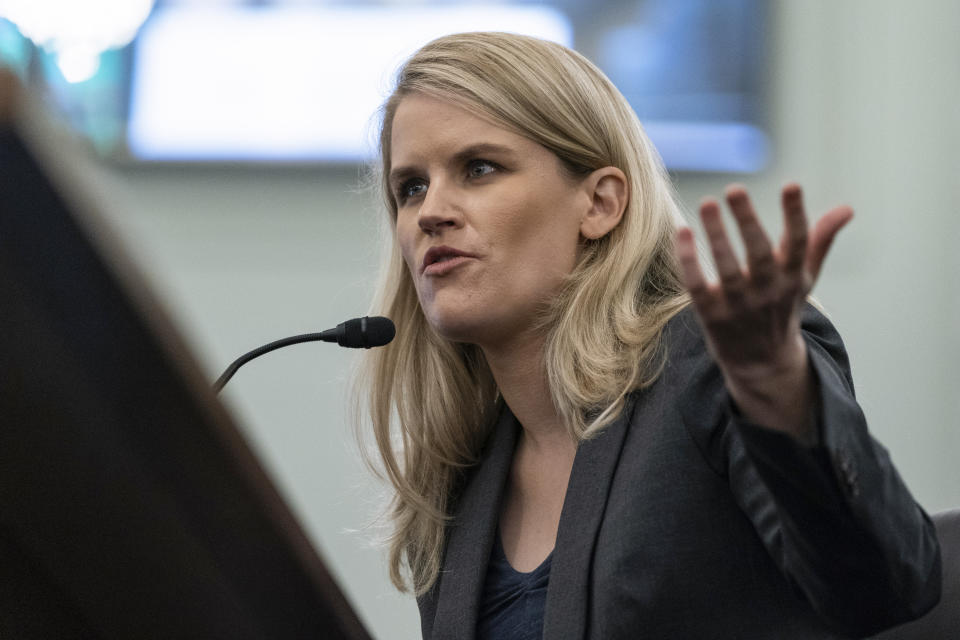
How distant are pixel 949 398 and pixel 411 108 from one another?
7.04 ft

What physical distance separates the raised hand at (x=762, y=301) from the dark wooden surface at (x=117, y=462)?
383 millimetres

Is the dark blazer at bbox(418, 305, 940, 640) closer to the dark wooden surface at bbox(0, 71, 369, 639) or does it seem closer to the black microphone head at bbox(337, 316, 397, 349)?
the black microphone head at bbox(337, 316, 397, 349)

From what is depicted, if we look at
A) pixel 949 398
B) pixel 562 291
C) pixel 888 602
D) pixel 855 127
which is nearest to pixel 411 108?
pixel 562 291

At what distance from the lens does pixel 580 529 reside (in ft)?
4.34

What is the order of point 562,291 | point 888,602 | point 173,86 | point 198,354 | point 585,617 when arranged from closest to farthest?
1. point 198,354
2. point 888,602
3. point 585,617
4. point 562,291
5. point 173,86

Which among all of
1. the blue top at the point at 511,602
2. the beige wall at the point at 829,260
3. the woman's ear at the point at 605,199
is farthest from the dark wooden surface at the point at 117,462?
the beige wall at the point at 829,260

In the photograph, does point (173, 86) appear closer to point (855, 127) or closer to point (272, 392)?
point (272, 392)

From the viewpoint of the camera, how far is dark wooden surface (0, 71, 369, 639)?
45 cm

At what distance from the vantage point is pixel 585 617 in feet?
4.10

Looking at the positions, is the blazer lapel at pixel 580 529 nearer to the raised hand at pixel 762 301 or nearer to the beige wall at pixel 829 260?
the raised hand at pixel 762 301

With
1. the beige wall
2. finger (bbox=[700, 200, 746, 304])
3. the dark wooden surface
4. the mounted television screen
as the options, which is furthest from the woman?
the mounted television screen

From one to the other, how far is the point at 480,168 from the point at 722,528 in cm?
65

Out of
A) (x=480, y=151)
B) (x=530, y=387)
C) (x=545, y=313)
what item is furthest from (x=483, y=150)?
(x=530, y=387)

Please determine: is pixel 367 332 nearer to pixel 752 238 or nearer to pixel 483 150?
pixel 483 150
